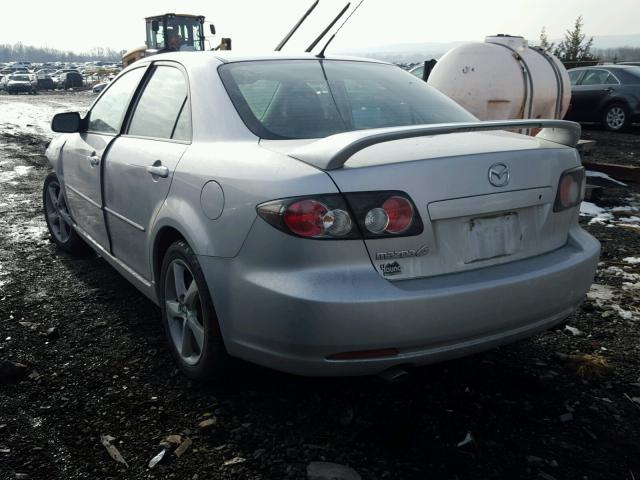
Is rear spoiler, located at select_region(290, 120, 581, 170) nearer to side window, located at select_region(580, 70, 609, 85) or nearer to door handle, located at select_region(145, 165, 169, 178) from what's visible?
door handle, located at select_region(145, 165, 169, 178)

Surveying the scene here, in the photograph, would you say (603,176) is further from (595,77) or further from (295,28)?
(595,77)

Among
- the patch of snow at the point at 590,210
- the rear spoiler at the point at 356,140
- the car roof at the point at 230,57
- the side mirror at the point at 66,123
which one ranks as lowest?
the patch of snow at the point at 590,210

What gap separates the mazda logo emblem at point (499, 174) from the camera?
2.35m

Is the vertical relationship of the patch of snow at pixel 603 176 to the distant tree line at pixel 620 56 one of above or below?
below

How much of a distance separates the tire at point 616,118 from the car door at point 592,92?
0.64 ft

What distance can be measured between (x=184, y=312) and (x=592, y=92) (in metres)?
14.1

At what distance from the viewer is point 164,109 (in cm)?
329

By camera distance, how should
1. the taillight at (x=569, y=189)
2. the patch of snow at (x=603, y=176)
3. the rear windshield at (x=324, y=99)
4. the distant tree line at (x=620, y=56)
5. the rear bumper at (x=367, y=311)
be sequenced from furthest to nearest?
the distant tree line at (x=620, y=56), the patch of snow at (x=603, y=176), the rear windshield at (x=324, y=99), the taillight at (x=569, y=189), the rear bumper at (x=367, y=311)

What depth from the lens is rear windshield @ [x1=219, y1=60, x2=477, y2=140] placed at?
2.78 meters

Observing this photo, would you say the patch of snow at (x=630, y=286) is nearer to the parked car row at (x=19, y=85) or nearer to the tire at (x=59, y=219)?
the tire at (x=59, y=219)

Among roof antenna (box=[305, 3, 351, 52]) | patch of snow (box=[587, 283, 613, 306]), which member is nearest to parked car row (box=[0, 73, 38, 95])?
roof antenna (box=[305, 3, 351, 52])

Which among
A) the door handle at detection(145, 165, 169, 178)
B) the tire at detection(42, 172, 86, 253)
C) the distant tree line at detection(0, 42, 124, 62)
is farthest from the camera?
the distant tree line at detection(0, 42, 124, 62)

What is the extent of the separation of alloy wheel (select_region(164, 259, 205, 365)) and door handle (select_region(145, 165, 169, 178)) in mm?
421

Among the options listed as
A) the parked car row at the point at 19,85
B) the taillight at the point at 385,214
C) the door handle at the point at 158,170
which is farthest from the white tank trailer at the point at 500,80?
A: the parked car row at the point at 19,85
